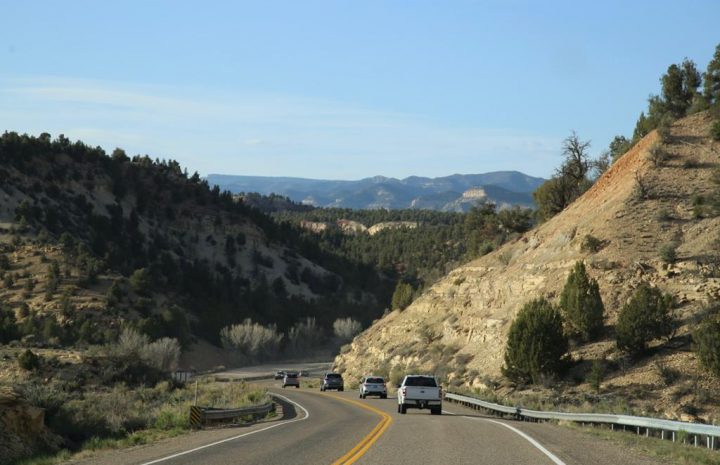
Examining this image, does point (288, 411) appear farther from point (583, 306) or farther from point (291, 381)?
point (291, 381)

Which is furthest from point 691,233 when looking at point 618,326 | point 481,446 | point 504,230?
point 481,446

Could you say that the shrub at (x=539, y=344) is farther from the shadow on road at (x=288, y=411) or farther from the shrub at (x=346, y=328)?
the shrub at (x=346, y=328)

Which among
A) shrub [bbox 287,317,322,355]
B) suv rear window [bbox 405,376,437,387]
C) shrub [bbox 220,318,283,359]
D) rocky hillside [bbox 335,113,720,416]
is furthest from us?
shrub [bbox 287,317,322,355]

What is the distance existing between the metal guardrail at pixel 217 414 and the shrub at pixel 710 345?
1965cm

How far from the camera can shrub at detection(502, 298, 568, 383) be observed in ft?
147

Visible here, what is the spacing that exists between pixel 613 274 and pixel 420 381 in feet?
65.9

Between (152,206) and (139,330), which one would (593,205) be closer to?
(139,330)

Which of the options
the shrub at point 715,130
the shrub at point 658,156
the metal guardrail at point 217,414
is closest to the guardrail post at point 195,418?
the metal guardrail at point 217,414

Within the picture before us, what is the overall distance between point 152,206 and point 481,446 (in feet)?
379

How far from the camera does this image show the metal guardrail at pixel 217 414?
94.0 feet

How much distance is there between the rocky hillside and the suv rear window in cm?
1085

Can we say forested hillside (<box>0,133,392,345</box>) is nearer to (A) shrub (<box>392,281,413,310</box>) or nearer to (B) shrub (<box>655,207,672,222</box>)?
(A) shrub (<box>392,281,413,310</box>)

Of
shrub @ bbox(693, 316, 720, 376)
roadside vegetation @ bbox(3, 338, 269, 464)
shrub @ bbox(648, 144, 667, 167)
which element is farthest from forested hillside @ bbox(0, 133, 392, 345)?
shrub @ bbox(693, 316, 720, 376)

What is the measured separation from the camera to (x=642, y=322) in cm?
4309
